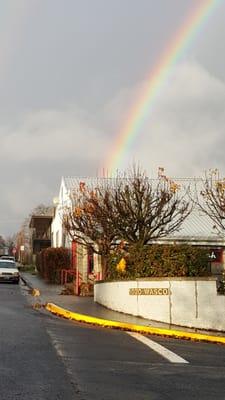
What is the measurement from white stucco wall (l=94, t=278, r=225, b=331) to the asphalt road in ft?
6.16

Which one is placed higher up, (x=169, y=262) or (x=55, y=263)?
(x=169, y=262)

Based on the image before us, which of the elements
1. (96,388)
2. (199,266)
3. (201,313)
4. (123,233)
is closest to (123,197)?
(123,233)

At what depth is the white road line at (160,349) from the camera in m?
10.1

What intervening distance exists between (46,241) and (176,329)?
59.0 m

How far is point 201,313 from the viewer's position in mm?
14594

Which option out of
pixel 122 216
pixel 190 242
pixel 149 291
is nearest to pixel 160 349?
pixel 149 291

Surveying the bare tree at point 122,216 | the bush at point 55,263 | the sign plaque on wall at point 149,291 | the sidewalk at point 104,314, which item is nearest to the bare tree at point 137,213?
the bare tree at point 122,216

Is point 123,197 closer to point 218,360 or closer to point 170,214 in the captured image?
point 170,214

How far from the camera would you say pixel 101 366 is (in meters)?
9.13

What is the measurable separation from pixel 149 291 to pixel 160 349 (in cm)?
489

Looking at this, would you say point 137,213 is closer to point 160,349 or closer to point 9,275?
point 160,349

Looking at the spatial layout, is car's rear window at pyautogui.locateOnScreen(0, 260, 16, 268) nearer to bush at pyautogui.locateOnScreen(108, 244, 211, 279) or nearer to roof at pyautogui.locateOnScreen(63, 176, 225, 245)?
roof at pyautogui.locateOnScreen(63, 176, 225, 245)

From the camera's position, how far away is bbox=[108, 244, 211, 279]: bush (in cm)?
1656

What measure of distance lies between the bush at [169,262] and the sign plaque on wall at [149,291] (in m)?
0.61
